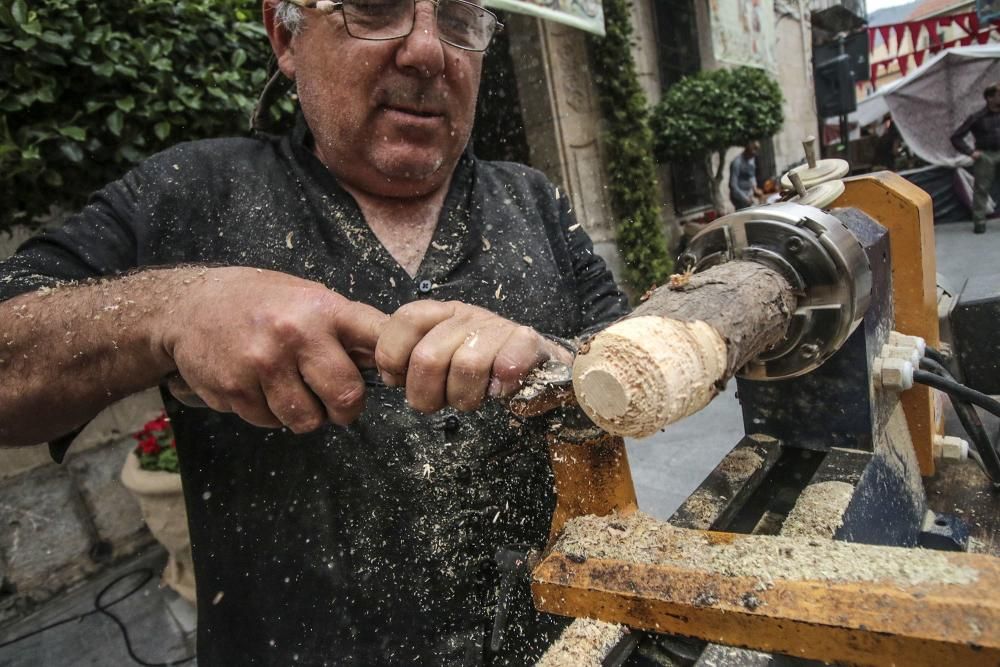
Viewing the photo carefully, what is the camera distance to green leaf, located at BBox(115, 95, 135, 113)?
7.90 feet

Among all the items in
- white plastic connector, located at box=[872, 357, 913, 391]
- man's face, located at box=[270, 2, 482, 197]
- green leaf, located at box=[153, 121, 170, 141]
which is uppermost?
green leaf, located at box=[153, 121, 170, 141]

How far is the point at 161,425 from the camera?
119 inches

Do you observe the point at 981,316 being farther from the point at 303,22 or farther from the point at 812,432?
the point at 303,22

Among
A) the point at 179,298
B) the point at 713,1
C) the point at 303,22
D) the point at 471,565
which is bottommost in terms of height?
the point at 471,565

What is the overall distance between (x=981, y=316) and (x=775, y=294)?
1277 mm

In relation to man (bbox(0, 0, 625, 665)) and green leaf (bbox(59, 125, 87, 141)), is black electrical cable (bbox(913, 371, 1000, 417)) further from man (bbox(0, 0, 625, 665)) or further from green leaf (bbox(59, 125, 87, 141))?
→ green leaf (bbox(59, 125, 87, 141))

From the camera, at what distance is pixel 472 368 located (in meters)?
0.81

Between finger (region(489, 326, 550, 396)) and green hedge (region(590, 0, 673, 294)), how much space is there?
561 cm

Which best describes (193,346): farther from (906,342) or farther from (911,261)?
(911,261)

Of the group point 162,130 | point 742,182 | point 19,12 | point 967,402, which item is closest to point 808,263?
point 967,402

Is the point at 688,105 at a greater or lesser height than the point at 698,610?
greater

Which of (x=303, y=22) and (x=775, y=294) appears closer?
(x=775, y=294)

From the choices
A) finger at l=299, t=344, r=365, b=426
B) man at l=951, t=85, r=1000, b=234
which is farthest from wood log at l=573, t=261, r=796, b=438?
man at l=951, t=85, r=1000, b=234

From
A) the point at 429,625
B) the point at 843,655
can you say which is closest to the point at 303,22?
the point at 429,625
